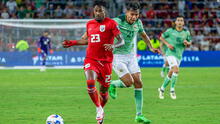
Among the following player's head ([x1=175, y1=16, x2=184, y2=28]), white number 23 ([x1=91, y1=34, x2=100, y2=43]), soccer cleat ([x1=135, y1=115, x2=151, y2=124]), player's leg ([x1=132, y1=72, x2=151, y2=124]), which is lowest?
soccer cleat ([x1=135, y1=115, x2=151, y2=124])

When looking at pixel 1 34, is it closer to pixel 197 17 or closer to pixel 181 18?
pixel 197 17

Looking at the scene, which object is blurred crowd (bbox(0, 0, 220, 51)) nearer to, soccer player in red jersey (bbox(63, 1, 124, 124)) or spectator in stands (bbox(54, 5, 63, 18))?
spectator in stands (bbox(54, 5, 63, 18))

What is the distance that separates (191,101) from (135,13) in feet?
16.7

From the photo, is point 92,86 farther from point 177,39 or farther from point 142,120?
point 177,39

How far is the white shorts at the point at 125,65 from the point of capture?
1228cm

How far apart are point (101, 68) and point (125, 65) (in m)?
1.62

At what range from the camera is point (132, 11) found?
460 inches

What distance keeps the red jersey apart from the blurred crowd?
→ 26644mm

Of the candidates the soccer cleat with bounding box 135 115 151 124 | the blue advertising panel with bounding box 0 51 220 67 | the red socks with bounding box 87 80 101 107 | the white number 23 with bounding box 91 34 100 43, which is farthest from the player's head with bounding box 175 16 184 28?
the blue advertising panel with bounding box 0 51 220 67

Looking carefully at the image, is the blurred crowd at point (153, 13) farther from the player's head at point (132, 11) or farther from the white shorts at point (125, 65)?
the player's head at point (132, 11)

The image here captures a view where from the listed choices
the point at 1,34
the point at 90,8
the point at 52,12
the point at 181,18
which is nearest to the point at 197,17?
the point at 90,8

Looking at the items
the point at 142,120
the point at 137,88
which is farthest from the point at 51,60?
the point at 142,120

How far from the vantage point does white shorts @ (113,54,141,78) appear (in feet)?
40.3

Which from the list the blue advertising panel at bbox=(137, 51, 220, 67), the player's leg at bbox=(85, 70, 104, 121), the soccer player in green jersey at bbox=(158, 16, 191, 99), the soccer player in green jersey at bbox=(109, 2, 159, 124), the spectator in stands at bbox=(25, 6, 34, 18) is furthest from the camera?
the spectator in stands at bbox=(25, 6, 34, 18)
